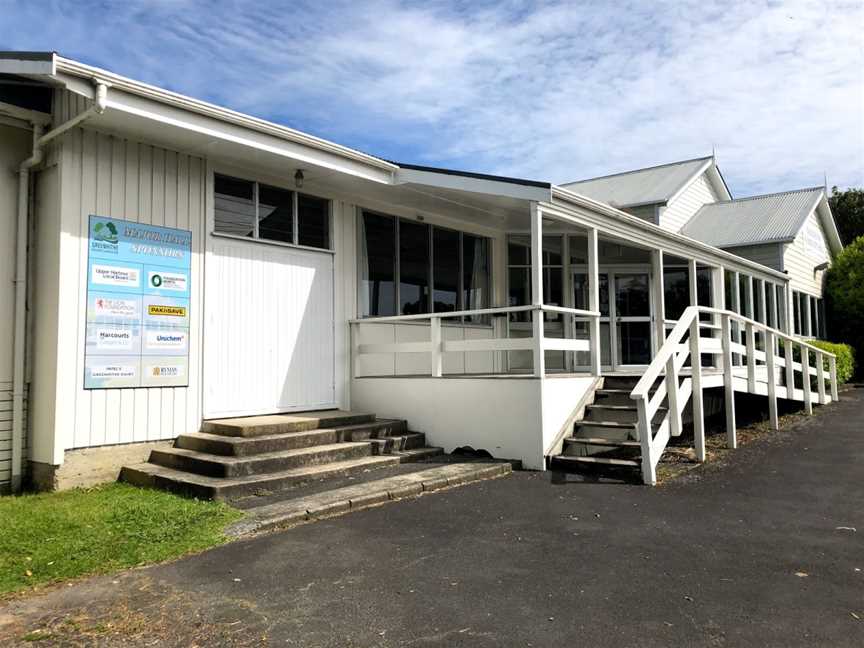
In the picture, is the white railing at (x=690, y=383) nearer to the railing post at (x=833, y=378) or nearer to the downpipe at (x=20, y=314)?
the railing post at (x=833, y=378)

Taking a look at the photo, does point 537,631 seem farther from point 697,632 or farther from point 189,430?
point 189,430

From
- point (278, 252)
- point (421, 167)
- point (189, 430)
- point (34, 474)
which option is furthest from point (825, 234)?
point (34, 474)

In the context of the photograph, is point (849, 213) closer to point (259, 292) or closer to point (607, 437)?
point (607, 437)

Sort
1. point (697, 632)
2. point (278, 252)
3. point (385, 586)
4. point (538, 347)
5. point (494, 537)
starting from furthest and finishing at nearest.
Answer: point (278, 252) < point (538, 347) < point (494, 537) < point (385, 586) < point (697, 632)

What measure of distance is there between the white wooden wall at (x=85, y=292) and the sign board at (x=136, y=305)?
8cm

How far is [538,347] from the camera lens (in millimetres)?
7836

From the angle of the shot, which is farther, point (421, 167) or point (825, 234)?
point (825, 234)

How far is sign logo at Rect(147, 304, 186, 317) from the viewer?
24.0 ft

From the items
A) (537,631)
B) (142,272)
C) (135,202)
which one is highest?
(135,202)

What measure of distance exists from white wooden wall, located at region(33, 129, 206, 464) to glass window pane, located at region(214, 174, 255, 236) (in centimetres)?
39

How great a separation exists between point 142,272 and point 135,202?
30.5 inches

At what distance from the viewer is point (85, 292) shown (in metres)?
6.79

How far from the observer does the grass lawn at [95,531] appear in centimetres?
441

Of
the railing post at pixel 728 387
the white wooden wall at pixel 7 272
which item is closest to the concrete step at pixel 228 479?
the white wooden wall at pixel 7 272
